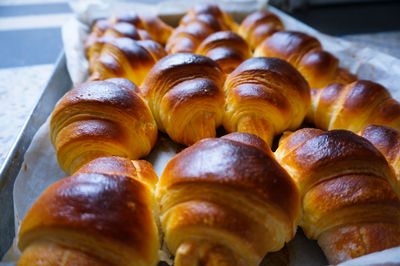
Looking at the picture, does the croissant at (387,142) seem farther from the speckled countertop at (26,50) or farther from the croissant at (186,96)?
the speckled countertop at (26,50)

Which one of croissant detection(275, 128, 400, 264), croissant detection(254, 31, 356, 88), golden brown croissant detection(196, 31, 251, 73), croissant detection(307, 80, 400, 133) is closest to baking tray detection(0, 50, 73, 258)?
golden brown croissant detection(196, 31, 251, 73)

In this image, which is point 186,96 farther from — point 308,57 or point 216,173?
point 308,57

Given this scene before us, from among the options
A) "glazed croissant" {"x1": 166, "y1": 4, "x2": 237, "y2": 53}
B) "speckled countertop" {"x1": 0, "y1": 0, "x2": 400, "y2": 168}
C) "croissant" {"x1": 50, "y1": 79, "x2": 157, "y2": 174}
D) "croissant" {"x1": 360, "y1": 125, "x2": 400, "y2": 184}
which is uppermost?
"croissant" {"x1": 360, "y1": 125, "x2": 400, "y2": 184}

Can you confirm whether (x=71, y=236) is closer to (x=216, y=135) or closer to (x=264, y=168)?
(x=264, y=168)

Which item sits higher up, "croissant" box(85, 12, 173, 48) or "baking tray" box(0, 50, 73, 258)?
"croissant" box(85, 12, 173, 48)

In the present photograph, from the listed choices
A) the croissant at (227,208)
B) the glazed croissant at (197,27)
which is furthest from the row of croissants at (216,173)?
the glazed croissant at (197,27)

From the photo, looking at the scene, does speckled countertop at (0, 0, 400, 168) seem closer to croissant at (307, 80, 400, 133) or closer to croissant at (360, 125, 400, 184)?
croissant at (307, 80, 400, 133)
